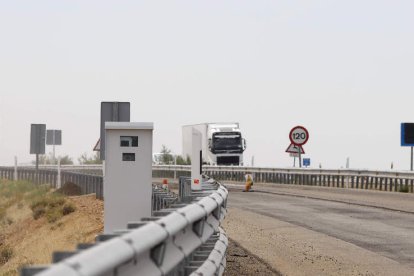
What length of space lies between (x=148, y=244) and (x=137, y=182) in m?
7.11

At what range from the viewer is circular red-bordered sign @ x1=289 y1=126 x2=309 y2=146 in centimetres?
4266

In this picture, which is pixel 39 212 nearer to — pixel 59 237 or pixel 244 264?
pixel 59 237

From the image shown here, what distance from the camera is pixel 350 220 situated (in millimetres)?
20734

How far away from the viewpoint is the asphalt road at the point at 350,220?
1522 cm

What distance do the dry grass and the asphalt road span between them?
4.04m

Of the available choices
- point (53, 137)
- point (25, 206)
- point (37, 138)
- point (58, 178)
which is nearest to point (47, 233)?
point (25, 206)

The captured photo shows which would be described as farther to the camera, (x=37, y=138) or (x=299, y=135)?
(x=37, y=138)

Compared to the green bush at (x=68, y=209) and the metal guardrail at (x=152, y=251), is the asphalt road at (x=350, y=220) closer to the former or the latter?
the green bush at (x=68, y=209)

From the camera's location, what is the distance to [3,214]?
40.8m

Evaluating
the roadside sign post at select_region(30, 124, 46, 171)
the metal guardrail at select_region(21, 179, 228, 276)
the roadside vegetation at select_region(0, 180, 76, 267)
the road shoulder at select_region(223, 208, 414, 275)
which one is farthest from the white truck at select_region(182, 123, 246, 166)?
the metal guardrail at select_region(21, 179, 228, 276)

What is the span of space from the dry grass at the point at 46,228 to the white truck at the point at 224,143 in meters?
23.1

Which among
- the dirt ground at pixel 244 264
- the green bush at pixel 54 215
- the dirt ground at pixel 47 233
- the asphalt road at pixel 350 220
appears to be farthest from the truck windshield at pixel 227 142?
the dirt ground at pixel 244 264

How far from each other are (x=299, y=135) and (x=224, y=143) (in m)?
23.2

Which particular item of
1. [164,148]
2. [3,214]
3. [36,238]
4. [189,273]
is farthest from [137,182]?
[164,148]
